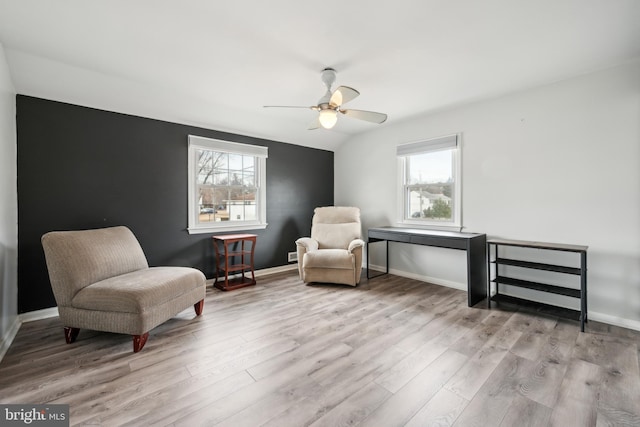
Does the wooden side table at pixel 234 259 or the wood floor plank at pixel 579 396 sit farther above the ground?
the wooden side table at pixel 234 259

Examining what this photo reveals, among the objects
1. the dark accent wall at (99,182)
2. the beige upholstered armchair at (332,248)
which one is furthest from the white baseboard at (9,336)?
the beige upholstered armchair at (332,248)

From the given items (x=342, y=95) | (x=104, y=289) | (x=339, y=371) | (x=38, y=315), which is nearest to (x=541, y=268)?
(x=339, y=371)

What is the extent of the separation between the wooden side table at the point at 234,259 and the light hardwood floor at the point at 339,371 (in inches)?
35.1

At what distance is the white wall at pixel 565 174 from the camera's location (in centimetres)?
256

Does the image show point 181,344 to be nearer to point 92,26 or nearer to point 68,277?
point 68,277

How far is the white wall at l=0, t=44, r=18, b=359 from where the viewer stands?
7.25 feet

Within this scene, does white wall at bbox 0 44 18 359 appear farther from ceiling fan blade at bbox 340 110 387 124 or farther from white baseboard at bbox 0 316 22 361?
ceiling fan blade at bbox 340 110 387 124

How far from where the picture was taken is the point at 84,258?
2391 mm

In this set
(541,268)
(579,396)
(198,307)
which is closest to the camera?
(579,396)

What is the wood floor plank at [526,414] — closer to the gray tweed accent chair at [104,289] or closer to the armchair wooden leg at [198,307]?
the gray tweed accent chair at [104,289]

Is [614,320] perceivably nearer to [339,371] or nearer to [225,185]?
[339,371]

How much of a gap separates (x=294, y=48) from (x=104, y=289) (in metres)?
2.46

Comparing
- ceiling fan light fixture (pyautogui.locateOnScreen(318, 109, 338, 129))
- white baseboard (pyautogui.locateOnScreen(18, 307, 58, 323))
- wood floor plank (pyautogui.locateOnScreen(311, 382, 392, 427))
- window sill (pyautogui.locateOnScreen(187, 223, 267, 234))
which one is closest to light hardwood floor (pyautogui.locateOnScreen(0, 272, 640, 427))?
wood floor plank (pyautogui.locateOnScreen(311, 382, 392, 427))

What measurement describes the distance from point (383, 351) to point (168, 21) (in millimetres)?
2873
